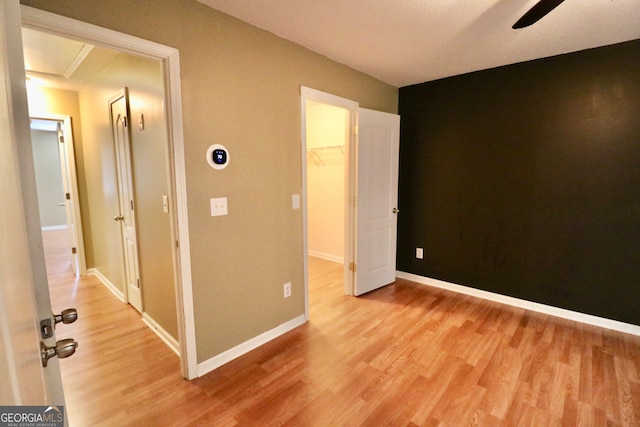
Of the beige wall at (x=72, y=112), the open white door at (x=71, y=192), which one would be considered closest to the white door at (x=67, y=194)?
the open white door at (x=71, y=192)

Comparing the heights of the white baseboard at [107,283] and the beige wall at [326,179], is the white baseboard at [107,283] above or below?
below

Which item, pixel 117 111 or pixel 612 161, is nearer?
pixel 612 161

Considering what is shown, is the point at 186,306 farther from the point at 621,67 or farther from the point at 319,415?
the point at 621,67

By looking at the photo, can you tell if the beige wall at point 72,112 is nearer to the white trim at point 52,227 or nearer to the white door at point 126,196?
the white door at point 126,196

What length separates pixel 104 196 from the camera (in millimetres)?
3463

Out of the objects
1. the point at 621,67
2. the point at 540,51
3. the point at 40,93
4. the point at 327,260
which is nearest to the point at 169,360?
the point at 327,260

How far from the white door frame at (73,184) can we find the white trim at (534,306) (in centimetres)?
441

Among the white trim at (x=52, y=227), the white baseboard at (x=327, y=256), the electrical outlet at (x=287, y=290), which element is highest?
the electrical outlet at (x=287, y=290)

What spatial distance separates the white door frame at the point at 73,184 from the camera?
150 inches

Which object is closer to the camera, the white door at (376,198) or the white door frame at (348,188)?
the white door frame at (348,188)

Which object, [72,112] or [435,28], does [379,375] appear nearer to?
[435,28]

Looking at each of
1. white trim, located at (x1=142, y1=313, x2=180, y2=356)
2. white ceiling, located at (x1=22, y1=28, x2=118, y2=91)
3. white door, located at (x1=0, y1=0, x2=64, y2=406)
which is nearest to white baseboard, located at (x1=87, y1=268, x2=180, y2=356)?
white trim, located at (x1=142, y1=313, x2=180, y2=356)

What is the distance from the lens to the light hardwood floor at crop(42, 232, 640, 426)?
5.55 ft

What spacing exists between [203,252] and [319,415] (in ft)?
4.04
